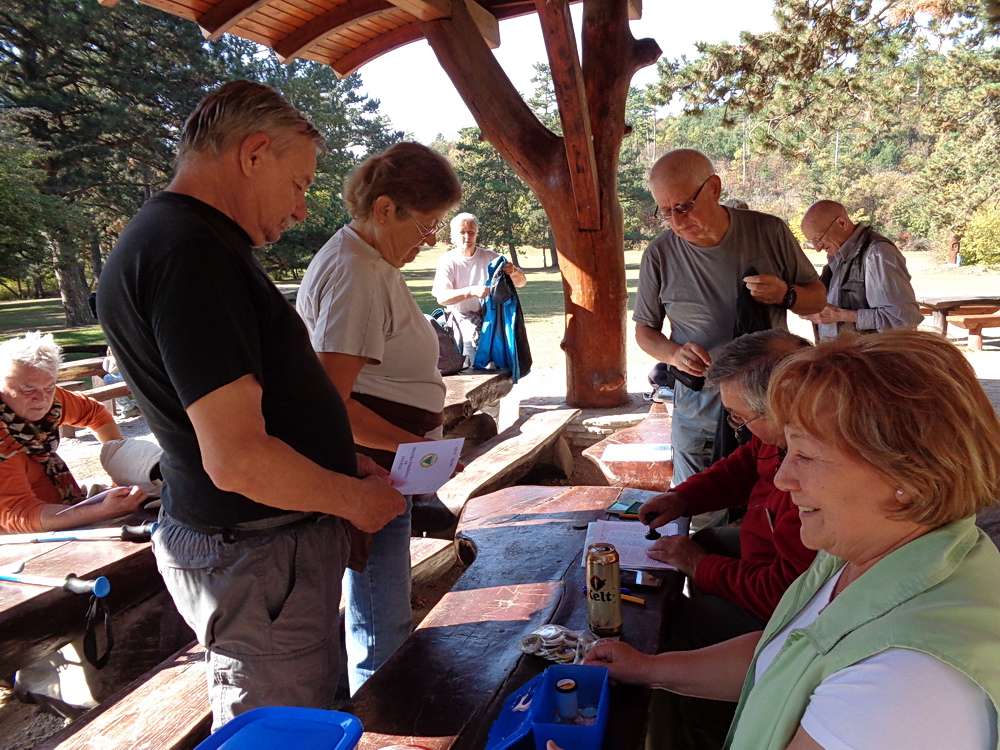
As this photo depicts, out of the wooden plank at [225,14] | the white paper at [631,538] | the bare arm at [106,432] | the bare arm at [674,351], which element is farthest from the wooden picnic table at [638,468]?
the wooden plank at [225,14]

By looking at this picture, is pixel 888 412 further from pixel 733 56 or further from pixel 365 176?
pixel 733 56

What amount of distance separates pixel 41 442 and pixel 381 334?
78.0 inches

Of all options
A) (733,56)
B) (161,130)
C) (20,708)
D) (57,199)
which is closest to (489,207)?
(161,130)

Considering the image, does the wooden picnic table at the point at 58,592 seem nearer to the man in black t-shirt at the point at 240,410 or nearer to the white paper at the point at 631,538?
the man in black t-shirt at the point at 240,410

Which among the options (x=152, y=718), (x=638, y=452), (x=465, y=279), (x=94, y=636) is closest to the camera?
(x=152, y=718)

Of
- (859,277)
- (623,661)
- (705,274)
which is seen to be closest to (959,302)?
(859,277)

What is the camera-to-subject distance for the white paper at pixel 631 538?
211 centimetres

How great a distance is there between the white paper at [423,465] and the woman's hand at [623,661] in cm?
63

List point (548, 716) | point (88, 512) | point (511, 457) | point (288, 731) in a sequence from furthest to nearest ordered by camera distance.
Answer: point (511, 457)
point (88, 512)
point (548, 716)
point (288, 731)

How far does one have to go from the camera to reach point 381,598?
6.93 feet

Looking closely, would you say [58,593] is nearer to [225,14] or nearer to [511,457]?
[511,457]

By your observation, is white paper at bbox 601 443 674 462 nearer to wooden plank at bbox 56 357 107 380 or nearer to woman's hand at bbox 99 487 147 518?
woman's hand at bbox 99 487 147 518

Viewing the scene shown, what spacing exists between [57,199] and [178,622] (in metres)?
17.5

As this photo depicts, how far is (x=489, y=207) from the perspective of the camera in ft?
104
